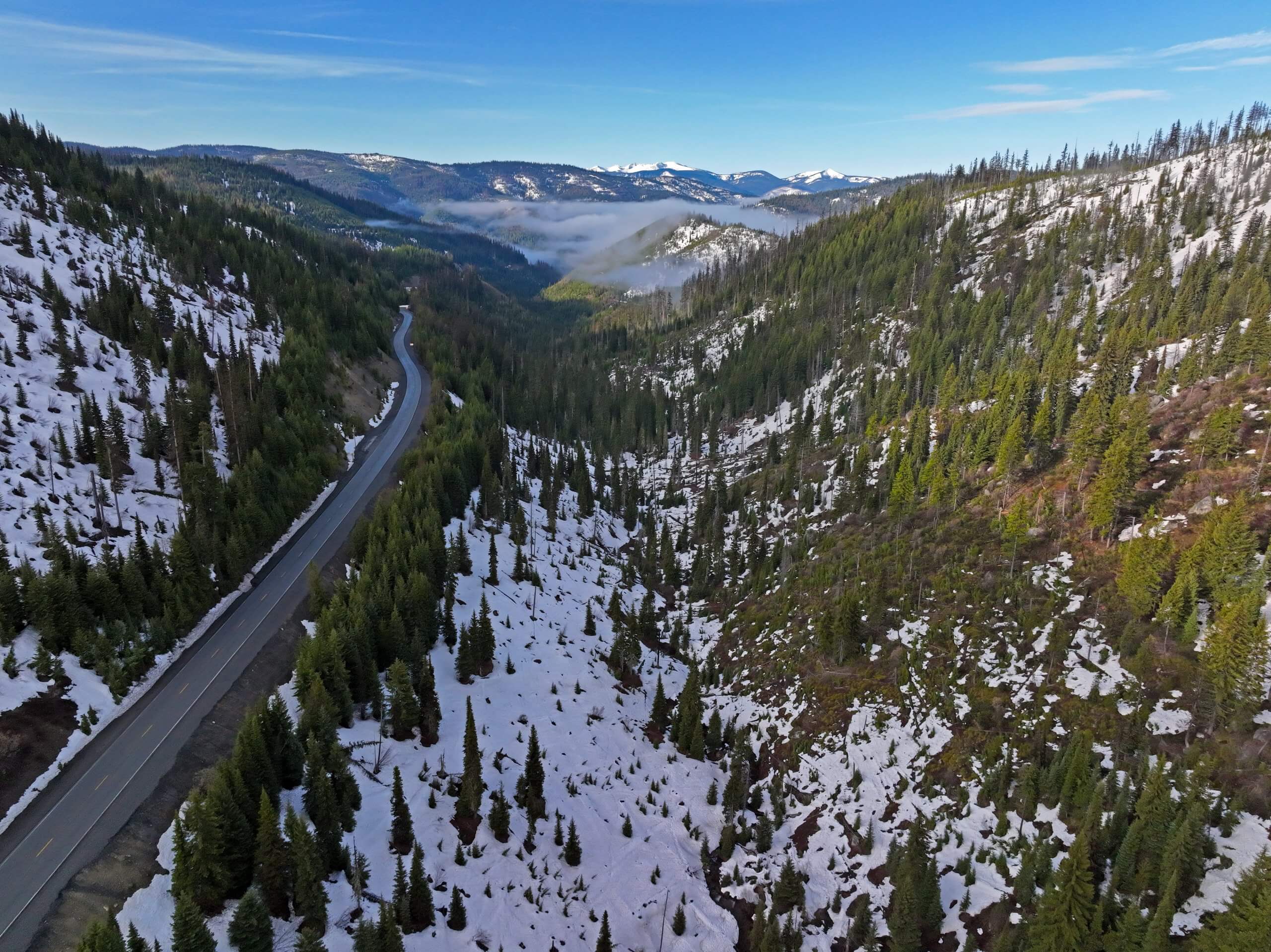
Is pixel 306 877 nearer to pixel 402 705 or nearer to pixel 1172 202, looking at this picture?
pixel 402 705

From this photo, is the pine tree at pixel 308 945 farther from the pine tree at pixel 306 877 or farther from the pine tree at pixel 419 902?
the pine tree at pixel 419 902

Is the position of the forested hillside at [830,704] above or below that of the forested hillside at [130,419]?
below

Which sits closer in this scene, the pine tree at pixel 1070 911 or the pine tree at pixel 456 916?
the pine tree at pixel 1070 911

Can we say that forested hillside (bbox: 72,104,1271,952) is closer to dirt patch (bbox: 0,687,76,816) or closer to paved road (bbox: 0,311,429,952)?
paved road (bbox: 0,311,429,952)

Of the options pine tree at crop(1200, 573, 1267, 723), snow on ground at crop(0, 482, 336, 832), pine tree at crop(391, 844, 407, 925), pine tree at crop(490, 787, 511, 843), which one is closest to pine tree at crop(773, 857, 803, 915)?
pine tree at crop(490, 787, 511, 843)

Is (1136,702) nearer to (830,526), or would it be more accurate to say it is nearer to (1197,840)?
(1197,840)

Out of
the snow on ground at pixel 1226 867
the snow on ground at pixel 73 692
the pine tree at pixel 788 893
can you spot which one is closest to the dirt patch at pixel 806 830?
the pine tree at pixel 788 893

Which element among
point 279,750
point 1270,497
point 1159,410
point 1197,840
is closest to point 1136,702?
point 1197,840
